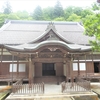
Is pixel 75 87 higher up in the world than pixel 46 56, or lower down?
lower down

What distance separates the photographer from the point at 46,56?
10352mm

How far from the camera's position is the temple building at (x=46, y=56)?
9586 mm

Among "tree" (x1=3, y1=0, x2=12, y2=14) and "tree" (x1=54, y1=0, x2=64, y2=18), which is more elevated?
"tree" (x1=3, y1=0, x2=12, y2=14)

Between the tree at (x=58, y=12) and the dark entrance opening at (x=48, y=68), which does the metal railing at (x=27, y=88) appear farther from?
the tree at (x=58, y=12)

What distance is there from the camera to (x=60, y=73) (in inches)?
516

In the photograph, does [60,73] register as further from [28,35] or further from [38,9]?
[38,9]

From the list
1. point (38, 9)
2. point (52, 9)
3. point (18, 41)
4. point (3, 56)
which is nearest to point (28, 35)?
point (18, 41)

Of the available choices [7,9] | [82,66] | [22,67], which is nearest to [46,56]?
[22,67]

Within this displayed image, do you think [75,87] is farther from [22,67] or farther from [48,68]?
[48,68]

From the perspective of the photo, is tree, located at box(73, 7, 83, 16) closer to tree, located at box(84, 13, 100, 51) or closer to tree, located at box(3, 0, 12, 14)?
tree, located at box(3, 0, 12, 14)

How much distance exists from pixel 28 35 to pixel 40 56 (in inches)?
231

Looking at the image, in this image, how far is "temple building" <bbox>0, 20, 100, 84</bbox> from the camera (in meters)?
9.59

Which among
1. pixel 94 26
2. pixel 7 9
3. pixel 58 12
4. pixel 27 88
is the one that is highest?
pixel 7 9

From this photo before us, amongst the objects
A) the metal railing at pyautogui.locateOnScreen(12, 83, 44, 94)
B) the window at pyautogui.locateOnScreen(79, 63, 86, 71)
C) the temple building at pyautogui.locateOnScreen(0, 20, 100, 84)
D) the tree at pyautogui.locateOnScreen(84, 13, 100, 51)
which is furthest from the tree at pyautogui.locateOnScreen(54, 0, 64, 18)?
the metal railing at pyautogui.locateOnScreen(12, 83, 44, 94)
